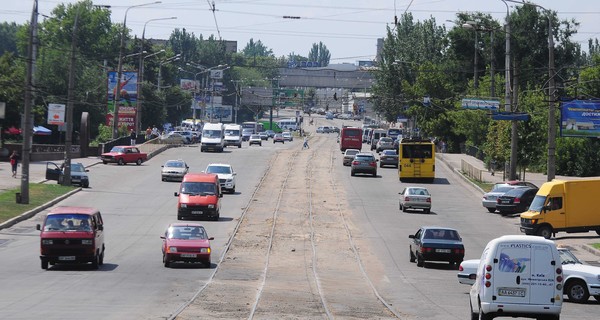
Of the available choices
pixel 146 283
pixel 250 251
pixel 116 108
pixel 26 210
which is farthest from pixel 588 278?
pixel 116 108

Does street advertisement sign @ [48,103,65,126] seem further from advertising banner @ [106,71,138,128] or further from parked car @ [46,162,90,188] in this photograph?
parked car @ [46,162,90,188]

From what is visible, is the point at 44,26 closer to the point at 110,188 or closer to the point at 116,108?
the point at 116,108

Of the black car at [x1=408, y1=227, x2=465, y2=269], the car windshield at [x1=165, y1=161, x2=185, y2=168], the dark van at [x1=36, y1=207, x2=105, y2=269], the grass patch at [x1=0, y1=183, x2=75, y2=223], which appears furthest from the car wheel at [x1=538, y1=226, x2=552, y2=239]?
the car windshield at [x1=165, y1=161, x2=185, y2=168]

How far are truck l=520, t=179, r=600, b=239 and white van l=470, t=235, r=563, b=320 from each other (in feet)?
85.4

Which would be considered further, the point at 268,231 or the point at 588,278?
the point at 268,231

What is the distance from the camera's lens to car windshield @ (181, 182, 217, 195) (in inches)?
1877

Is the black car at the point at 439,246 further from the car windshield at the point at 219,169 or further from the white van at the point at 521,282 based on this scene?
the car windshield at the point at 219,169

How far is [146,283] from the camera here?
1107 inches

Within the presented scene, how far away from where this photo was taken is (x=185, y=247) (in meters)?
33.1

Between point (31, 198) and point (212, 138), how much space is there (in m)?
41.9

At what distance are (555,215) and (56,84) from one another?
75607 millimetres

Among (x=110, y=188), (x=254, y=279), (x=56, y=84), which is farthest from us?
(x=56, y=84)

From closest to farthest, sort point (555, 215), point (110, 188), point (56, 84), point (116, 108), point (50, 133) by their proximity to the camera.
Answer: point (555, 215) < point (110, 188) < point (116, 108) < point (50, 133) < point (56, 84)

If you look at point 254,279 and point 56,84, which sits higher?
point 56,84
